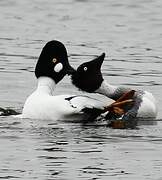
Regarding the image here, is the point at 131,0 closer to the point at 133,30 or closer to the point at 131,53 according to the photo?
the point at 133,30

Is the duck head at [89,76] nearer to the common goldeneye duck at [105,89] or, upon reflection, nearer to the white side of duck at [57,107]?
the common goldeneye duck at [105,89]

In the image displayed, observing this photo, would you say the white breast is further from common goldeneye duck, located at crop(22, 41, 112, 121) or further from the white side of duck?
the white side of duck

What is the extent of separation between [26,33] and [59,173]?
1439cm

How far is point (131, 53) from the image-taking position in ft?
75.3

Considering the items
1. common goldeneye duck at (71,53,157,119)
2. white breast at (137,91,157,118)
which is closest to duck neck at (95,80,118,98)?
common goldeneye duck at (71,53,157,119)

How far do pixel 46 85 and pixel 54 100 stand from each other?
89cm

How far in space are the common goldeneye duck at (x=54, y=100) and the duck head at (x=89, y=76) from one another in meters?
0.14

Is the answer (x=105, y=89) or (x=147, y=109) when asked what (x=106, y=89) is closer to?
(x=105, y=89)

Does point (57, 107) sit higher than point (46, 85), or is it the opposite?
point (46, 85)

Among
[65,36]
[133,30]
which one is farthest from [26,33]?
[133,30]

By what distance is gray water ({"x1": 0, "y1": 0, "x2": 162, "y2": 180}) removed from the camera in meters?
12.3

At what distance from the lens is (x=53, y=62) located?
650 inches

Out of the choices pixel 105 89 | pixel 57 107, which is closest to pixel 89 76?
pixel 105 89

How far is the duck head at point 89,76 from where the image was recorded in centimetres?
1641
